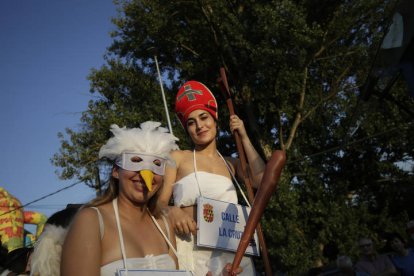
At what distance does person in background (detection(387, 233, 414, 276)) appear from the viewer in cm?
573

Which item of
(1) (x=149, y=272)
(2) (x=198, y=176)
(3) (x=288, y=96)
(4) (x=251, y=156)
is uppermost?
(3) (x=288, y=96)

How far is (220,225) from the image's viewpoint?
8.75 ft

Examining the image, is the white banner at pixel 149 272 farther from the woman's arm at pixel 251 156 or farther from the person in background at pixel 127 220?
the woman's arm at pixel 251 156

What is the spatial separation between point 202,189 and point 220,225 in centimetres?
29

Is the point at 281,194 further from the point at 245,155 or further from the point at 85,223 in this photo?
the point at 85,223

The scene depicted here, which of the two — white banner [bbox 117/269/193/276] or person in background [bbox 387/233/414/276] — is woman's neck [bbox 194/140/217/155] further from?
person in background [bbox 387/233/414/276]

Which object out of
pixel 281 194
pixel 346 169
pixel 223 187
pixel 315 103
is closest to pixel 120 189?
pixel 223 187

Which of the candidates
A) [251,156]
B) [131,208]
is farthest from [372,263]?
[131,208]

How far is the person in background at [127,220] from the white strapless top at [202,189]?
417mm

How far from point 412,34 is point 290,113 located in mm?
8694

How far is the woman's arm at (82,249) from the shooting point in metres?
1.76

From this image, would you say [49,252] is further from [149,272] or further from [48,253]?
[149,272]

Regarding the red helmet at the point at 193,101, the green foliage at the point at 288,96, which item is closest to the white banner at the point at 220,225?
the red helmet at the point at 193,101

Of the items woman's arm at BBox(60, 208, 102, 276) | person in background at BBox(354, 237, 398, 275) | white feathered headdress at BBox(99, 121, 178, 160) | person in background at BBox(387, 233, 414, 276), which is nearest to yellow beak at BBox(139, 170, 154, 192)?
white feathered headdress at BBox(99, 121, 178, 160)
